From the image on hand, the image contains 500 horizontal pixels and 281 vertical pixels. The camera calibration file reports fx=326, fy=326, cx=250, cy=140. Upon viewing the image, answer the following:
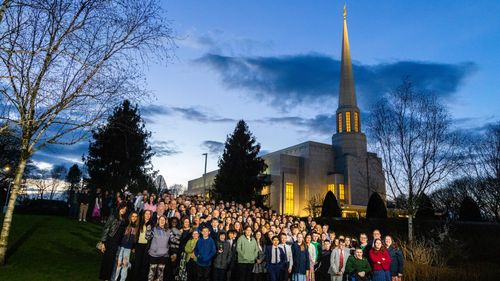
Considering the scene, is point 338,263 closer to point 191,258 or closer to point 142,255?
point 191,258

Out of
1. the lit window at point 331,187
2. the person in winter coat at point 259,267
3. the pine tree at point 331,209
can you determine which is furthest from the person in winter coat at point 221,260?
the lit window at point 331,187

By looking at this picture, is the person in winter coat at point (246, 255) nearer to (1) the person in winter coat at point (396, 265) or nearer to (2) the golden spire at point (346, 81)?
(1) the person in winter coat at point (396, 265)

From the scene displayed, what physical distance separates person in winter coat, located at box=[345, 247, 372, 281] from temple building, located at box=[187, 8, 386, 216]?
31450 millimetres

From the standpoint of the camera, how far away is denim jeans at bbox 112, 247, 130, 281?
25.3 feet

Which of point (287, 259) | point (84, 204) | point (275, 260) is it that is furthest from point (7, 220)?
point (84, 204)

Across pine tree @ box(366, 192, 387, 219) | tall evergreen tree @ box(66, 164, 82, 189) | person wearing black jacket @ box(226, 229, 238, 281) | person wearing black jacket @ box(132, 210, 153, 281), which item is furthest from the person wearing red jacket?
tall evergreen tree @ box(66, 164, 82, 189)

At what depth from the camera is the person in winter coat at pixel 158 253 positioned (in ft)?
25.9

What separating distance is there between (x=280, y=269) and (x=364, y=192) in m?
36.8

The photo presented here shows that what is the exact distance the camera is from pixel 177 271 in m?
9.14

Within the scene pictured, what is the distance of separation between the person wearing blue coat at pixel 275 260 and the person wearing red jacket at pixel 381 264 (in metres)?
2.42

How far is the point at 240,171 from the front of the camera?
31.7 meters

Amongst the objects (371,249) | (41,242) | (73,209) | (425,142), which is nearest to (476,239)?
(425,142)

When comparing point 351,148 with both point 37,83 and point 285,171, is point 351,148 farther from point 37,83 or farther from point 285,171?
point 37,83

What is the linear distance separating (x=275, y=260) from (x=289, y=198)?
1339 inches
